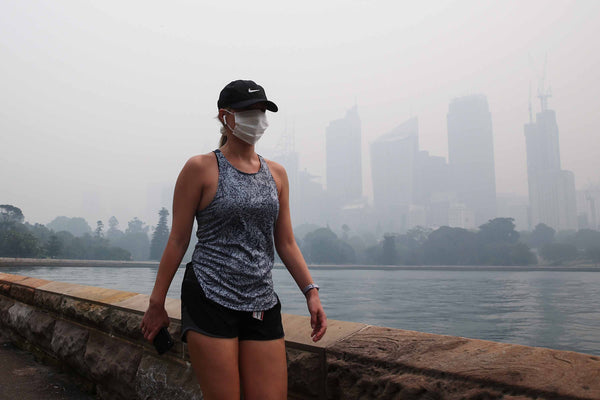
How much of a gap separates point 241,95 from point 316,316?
100cm

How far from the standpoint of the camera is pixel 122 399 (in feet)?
9.96

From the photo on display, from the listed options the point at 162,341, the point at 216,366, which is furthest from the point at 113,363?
the point at 216,366

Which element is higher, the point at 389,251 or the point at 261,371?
the point at 261,371

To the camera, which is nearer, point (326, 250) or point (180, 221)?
point (180, 221)

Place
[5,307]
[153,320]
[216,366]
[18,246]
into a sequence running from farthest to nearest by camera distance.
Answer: [18,246]
[5,307]
[153,320]
[216,366]

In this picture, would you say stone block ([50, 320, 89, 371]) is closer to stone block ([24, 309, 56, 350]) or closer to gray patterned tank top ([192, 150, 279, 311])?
stone block ([24, 309, 56, 350])

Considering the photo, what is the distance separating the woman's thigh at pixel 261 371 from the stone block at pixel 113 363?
5.14 ft

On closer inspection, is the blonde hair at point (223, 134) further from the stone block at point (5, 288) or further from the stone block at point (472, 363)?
the stone block at point (5, 288)

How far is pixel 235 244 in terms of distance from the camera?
1784mm

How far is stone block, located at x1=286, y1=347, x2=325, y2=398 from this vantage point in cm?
209

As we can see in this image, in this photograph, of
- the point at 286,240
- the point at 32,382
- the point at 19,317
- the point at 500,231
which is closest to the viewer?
the point at 286,240

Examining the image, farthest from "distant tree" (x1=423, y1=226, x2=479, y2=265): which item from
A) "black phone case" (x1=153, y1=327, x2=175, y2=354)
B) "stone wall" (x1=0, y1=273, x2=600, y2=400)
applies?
"black phone case" (x1=153, y1=327, x2=175, y2=354)

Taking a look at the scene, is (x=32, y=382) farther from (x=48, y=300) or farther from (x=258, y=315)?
(x=258, y=315)

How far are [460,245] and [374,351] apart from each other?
130m
